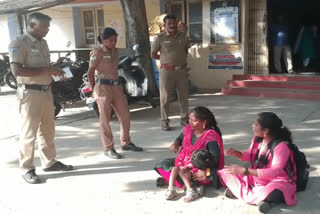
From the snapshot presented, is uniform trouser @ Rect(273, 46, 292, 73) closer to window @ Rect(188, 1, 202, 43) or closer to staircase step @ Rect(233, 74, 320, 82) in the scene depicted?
staircase step @ Rect(233, 74, 320, 82)

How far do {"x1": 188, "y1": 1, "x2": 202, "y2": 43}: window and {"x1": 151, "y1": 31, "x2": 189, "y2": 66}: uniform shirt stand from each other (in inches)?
158

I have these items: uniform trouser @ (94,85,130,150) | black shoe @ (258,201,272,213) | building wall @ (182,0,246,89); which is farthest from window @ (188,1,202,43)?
black shoe @ (258,201,272,213)

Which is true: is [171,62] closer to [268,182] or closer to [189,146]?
[189,146]

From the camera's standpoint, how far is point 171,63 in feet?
19.3

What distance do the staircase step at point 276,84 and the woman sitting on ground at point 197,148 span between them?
5283 mm

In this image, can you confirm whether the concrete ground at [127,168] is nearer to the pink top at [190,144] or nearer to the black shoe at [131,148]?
the black shoe at [131,148]

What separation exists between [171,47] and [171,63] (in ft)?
0.80

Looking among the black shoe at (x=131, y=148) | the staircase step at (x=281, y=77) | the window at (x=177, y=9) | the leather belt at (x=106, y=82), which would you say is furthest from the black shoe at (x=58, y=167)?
the window at (x=177, y=9)

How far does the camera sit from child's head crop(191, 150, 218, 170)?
3396 mm

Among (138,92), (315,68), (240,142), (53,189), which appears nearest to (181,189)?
(53,189)

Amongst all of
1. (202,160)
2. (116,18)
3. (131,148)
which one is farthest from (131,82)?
(116,18)

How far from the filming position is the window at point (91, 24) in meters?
12.7

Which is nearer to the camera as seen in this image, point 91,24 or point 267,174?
point 267,174

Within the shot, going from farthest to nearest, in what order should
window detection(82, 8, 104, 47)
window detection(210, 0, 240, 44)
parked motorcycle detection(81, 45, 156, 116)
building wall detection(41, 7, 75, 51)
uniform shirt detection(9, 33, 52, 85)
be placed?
1. building wall detection(41, 7, 75, 51)
2. window detection(82, 8, 104, 47)
3. window detection(210, 0, 240, 44)
4. parked motorcycle detection(81, 45, 156, 116)
5. uniform shirt detection(9, 33, 52, 85)
